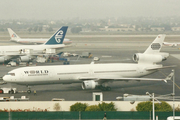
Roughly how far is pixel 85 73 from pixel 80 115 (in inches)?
695

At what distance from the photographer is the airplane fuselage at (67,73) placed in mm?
48316

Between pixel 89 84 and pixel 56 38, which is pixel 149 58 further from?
pixel 56 38

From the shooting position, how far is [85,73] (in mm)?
51312

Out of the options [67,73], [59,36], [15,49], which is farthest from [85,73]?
[15,49]

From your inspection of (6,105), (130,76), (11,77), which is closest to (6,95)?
(11,77)

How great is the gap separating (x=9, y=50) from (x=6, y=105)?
175 feet

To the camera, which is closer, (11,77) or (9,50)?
(11,77)

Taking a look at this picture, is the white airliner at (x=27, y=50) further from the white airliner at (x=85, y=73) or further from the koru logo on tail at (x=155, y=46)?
the koru logo on tail at (x=155, y=46)

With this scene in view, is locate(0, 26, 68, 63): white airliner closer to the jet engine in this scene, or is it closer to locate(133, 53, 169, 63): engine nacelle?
the jet engine

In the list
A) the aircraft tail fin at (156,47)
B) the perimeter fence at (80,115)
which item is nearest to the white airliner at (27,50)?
the aircraft tail fin at (156,47)

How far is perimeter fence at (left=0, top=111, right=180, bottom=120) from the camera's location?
110 ft

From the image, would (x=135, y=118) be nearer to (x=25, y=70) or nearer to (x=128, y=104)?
(x=128, y=104)

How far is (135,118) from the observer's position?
1330 inches

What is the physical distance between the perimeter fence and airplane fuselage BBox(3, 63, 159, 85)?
14.8m
